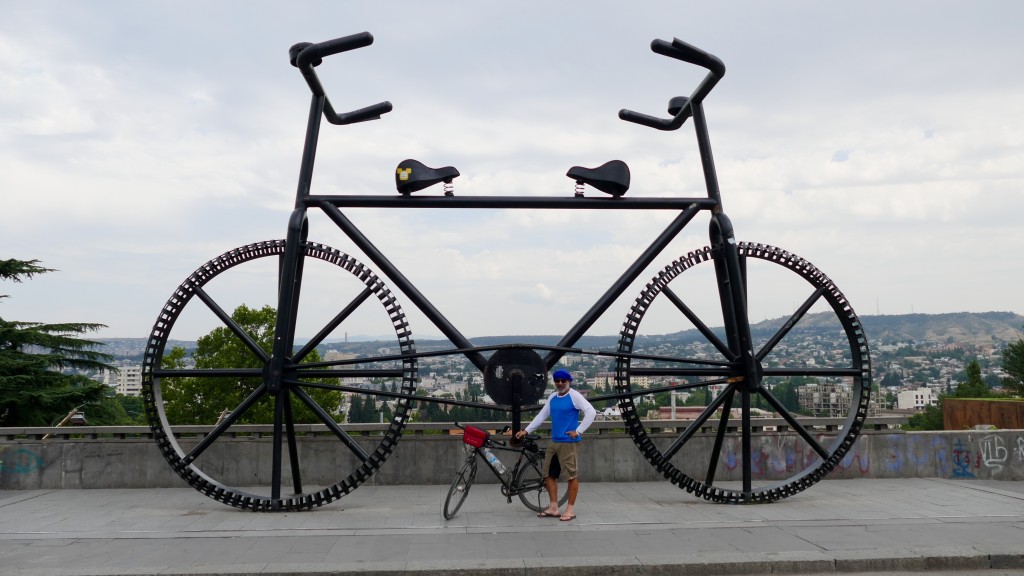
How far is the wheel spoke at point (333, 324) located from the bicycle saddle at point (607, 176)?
2.79 metres

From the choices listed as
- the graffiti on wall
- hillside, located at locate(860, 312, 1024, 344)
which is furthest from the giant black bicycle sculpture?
hillside, located at locate(860, 312, 1024, 344)

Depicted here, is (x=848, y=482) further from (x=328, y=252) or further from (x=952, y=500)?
(x=328, y=252)

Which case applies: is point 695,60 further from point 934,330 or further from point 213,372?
point 934,330

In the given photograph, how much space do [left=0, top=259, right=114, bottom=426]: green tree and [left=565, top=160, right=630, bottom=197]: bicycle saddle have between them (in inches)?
824

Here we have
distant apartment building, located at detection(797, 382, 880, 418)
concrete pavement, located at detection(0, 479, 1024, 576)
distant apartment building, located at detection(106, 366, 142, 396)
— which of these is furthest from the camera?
distant apartment building, located at detection(106, 366, 142, 396)

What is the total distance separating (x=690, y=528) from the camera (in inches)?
326

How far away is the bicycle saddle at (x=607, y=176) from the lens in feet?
33.2

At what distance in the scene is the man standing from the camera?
8.98 metres

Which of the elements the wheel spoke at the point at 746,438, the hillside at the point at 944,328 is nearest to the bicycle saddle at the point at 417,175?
the wheel spoke at the point at 746,438

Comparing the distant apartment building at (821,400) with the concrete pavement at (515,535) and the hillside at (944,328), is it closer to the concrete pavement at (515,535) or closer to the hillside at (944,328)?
the concrete pavement at (515,535)

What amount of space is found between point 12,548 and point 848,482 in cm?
1002

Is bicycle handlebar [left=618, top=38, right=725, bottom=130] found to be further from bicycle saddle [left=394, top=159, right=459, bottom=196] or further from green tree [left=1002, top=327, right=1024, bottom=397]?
green tree [left=1002, top=327, right=1024, bottom=397]

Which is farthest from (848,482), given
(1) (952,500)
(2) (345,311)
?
(2) (345,311)

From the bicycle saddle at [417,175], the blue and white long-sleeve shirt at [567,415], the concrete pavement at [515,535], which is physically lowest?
the concrete pavement at [515,535]
